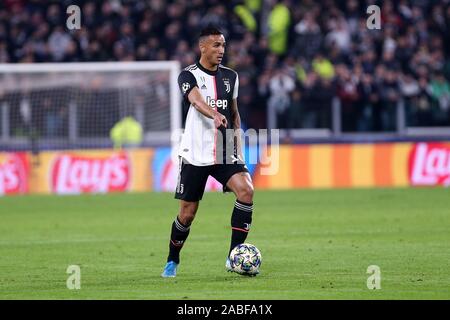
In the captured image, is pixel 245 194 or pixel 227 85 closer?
pixel 245 194

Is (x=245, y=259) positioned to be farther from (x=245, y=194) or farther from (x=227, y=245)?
(x=227, y=245)

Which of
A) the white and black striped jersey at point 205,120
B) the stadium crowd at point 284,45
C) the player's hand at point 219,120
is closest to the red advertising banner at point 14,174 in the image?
the stadium crowd at point 284,45

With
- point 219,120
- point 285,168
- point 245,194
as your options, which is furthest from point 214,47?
point 285,168

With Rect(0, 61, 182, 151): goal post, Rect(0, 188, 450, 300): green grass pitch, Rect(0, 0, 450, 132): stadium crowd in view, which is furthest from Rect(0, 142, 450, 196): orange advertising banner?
Rect(0, 0, 450, 132): stadium crowd

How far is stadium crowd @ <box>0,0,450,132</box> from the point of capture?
25141mm

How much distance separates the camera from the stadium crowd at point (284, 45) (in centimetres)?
2514

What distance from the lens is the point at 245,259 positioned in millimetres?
10586

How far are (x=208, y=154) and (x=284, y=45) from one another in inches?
656

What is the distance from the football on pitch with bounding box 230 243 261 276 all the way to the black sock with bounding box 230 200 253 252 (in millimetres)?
191

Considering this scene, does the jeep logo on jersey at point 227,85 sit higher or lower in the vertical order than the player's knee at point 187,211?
higher

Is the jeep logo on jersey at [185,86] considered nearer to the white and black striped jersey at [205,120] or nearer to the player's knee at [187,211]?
the white and black striped jersey at [205,120]

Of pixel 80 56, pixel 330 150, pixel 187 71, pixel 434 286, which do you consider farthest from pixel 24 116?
pixel 434 286

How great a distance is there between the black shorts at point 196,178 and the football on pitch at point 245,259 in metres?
0.63
